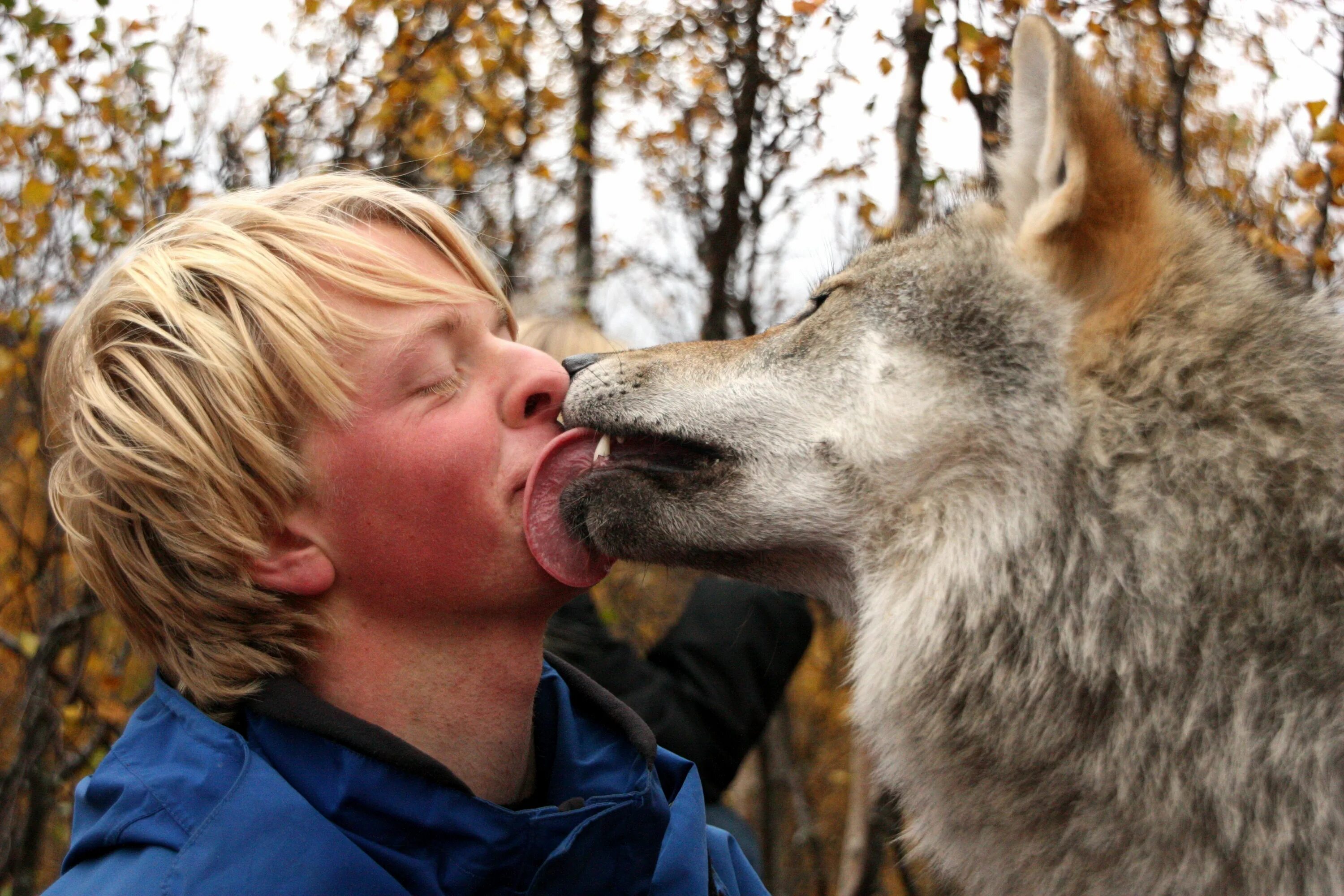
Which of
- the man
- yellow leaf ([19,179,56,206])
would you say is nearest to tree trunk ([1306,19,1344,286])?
the man

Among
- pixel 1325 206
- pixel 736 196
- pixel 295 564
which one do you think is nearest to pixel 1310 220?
pixel 1325 206

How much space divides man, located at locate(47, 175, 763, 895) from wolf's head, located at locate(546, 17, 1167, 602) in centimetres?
32

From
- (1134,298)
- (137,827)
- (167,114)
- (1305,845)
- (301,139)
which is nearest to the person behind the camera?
(137,827)

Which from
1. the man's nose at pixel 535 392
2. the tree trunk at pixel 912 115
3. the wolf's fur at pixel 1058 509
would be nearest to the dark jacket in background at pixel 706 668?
the wolf's fur at pixel 1058 509

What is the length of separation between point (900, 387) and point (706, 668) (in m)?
1.26

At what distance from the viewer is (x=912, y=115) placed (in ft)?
12.4

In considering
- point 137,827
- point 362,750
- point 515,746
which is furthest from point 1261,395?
point 137,827

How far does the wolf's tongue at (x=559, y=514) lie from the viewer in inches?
72.7

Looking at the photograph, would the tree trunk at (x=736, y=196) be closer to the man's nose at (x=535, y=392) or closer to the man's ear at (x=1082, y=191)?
the man's ear at (x=1082, y=191)

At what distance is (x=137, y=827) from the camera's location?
4.66 ft

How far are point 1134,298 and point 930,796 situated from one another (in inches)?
39.4

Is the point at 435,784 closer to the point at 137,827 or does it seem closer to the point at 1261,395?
the point at 137,827

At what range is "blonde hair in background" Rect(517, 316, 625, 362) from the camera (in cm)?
303

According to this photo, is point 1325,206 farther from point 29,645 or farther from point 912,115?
point 29,645
